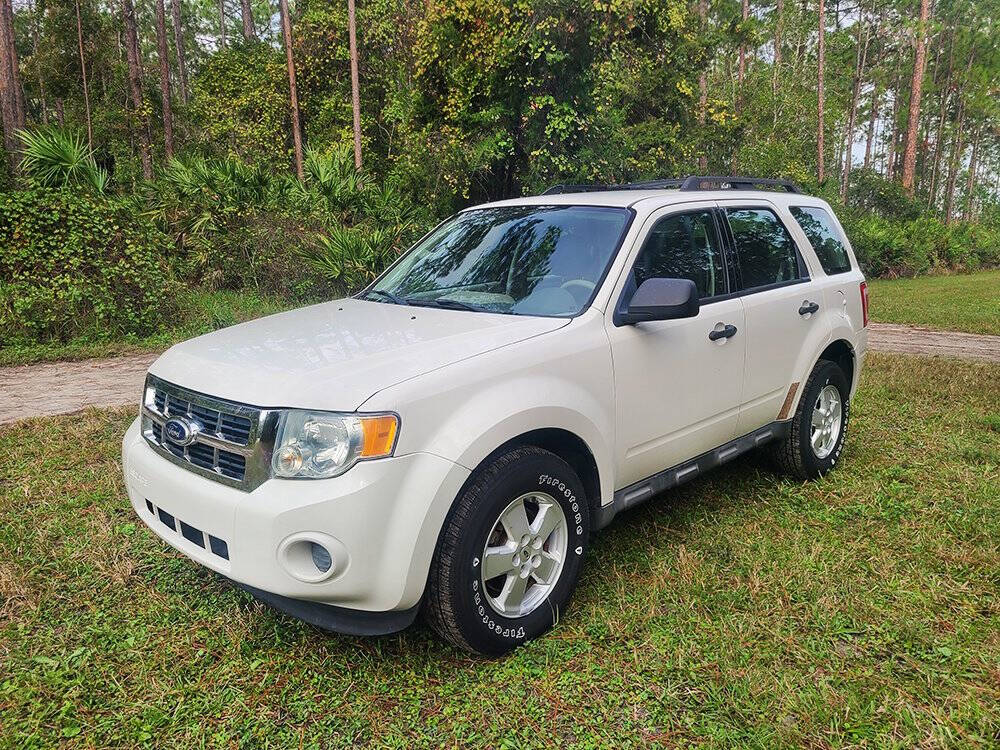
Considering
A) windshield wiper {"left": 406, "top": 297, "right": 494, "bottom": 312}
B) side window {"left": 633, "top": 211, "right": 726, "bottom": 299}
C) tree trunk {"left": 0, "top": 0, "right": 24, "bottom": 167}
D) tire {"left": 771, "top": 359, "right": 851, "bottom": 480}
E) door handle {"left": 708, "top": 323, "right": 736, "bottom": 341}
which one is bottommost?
tire {"left": 771, "top": 359, "right": 851, "bottom": 480}

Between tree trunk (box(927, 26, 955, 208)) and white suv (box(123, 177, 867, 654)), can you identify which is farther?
tree trunk (box(927, 26, 955, 208))

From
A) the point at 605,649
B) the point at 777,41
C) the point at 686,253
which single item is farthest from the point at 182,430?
the point at 777,41

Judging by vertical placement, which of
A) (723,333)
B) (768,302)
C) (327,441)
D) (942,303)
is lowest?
(942,303)

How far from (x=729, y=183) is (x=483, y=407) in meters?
2.77

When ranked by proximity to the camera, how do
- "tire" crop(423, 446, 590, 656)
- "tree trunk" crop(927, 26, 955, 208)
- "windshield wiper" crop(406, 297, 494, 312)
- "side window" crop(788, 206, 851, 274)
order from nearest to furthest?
"tire" crop(423, 446, 590, 656) → "windshield wiper" crop(406, 297, 494, 312) → "side window" crop(788, 206, 851, 274) → "tree trunk" crop(927, 26, 955, 208)

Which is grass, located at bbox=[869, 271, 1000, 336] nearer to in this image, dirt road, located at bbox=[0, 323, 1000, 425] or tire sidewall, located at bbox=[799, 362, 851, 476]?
dirt road, located at bbox=[0, 323, 1000, 425]

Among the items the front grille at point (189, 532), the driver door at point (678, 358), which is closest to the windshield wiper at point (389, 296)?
the driver door at point (678, 358)

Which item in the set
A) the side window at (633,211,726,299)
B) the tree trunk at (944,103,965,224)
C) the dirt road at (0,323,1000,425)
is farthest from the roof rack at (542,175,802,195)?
the tree trunk at (944,103,965,224)

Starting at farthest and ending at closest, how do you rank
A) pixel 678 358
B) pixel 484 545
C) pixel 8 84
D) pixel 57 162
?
pixel 8 84, pixel 57 162, pixel 678 358, pixel 484 545

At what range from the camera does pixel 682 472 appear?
3656mm

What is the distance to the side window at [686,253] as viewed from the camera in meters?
3.51

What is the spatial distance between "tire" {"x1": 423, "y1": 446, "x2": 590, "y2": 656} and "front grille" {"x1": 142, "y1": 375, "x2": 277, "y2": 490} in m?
0.70

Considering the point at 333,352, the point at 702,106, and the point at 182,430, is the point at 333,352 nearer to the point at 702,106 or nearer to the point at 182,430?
the point at 182,430

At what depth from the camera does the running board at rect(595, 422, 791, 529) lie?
3260 millimetres
